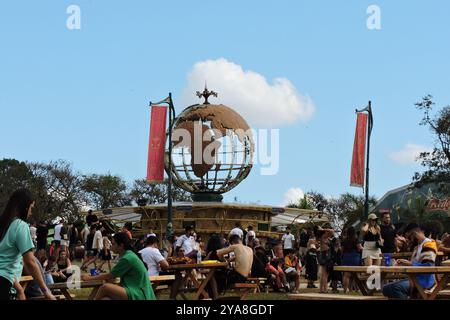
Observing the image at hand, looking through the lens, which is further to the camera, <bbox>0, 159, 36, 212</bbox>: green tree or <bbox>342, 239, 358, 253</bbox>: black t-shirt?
<bbox>0, 159, 36, 212</bbox>: green tree

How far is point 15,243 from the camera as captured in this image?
7602mm

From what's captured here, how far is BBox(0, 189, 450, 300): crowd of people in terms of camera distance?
762cm

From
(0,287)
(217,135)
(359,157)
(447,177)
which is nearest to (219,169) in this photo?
(217,135)

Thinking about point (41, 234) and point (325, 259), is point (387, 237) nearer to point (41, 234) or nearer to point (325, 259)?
point (325, 259)

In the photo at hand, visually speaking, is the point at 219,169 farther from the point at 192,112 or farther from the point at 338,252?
the point at 338,252

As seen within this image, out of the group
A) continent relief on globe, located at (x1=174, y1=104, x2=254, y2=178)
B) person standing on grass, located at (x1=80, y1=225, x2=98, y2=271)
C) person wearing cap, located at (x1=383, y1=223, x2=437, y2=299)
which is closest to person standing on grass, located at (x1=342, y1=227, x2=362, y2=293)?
person wearing cap, located at (x1=383, y1=223, x2=437, y2=299)

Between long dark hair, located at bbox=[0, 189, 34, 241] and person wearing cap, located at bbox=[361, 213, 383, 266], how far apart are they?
1034 cm

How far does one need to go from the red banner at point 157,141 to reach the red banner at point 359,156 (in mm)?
6978

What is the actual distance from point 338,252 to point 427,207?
1870 inches

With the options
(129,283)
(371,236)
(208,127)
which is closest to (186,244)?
(371,236)

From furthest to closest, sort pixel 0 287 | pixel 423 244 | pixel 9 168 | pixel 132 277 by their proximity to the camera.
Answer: pixel 9 168 → pixel 423 244 → pixel 132 277 → pixel 0 287

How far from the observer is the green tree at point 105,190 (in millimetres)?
75812

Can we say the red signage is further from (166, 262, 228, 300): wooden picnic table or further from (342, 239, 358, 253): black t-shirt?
(166, 262, 228, 300): wooden picnic table
